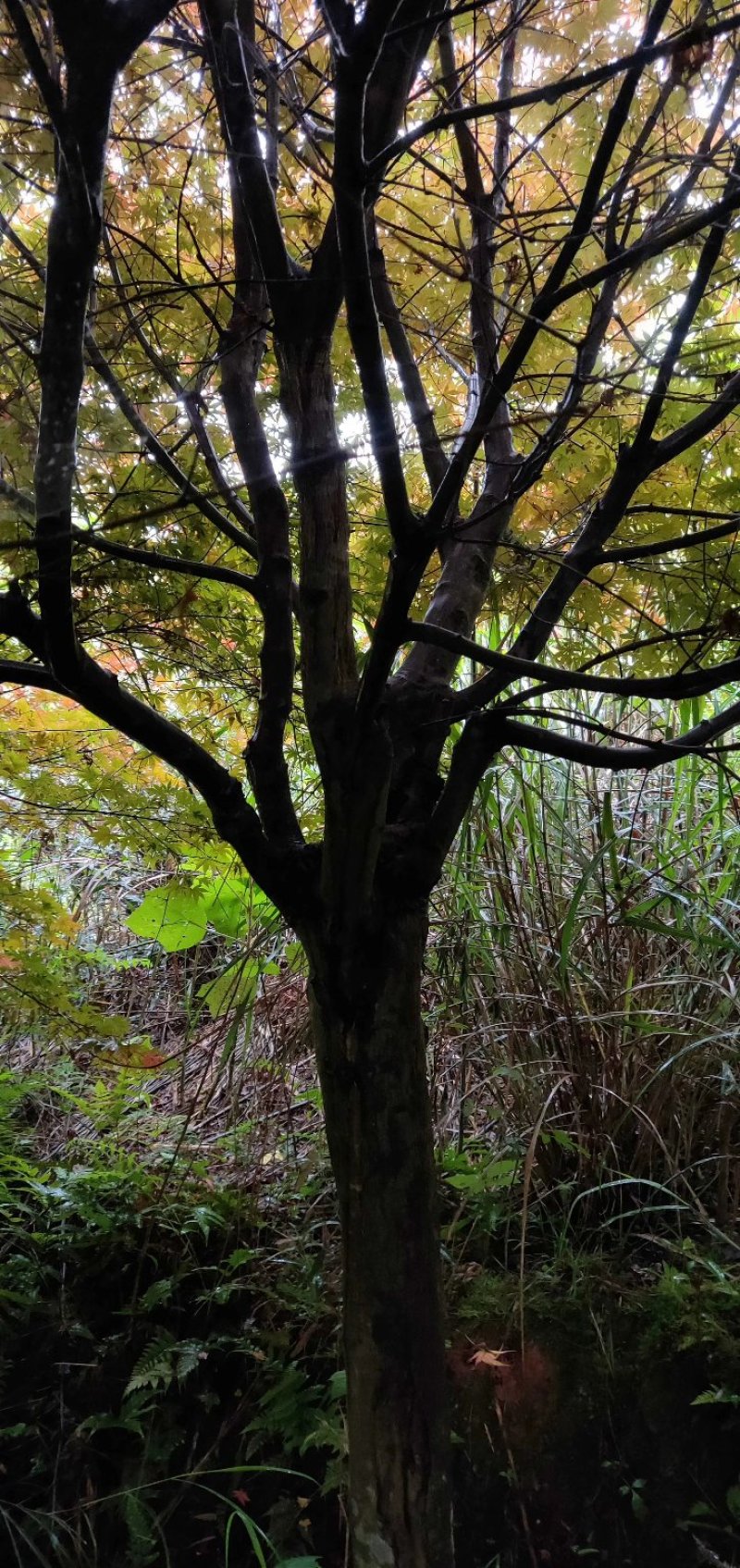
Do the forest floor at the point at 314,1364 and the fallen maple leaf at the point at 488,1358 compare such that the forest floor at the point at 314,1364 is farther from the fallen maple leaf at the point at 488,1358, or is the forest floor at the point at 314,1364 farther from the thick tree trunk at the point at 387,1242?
the thick tree trunk at the point at 387,1242

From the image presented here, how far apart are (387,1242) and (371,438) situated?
1.07 meters

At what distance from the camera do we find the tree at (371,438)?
92 cm

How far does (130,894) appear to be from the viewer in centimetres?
412

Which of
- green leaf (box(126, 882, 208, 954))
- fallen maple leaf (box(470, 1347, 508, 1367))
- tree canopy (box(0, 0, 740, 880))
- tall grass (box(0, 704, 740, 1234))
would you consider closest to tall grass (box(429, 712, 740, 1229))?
tall grass (box(0, 704, 740, 1234))

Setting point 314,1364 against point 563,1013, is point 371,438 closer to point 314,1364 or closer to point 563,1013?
point 563,1013

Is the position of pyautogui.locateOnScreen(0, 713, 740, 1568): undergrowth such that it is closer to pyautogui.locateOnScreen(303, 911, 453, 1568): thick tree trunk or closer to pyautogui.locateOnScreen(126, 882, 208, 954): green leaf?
pyautogui.locateOnScreen(126, 882, 208, 954): green leaf

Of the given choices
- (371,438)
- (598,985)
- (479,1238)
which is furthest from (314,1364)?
(371,438)

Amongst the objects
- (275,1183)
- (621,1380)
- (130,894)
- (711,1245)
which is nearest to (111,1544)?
(275,1183)

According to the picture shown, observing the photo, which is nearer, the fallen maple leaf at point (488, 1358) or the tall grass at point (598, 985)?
the fallen maple leaf at point (488, 1358)

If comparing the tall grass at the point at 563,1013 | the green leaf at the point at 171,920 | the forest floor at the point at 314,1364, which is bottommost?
the forest floor at the point at 314,1364

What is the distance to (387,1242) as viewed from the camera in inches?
48.3

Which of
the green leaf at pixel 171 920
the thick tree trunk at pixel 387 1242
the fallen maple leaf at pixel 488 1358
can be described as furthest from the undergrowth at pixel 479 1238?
the thick tree trunk at pixel 387 1242

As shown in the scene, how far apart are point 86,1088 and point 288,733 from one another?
155cm

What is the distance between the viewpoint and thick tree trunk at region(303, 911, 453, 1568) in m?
1.19
